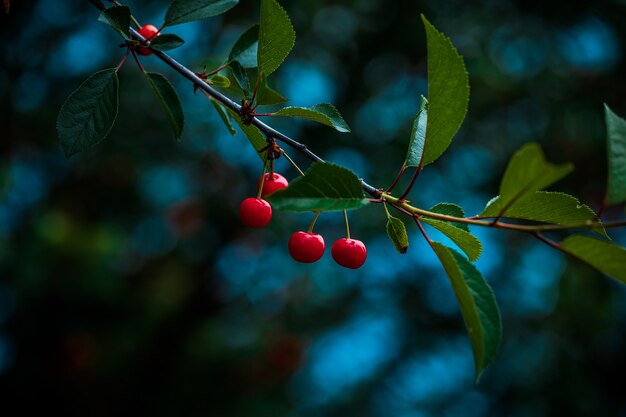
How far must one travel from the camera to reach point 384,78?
4.17 metres

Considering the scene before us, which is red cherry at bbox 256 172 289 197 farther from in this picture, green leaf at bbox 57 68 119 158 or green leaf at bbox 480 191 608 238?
green leaf at bbox 480 191 608 238

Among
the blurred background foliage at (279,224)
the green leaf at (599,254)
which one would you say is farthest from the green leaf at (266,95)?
the blurred background foliage at (279,224)

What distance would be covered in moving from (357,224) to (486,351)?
321 cm

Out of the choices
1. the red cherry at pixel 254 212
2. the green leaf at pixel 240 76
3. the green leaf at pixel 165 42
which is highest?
the green leaf at pixel 165 42

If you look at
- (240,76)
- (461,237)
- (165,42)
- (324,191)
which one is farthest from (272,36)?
(461,237)

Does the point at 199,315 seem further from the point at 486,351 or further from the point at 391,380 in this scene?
the point at 486,351

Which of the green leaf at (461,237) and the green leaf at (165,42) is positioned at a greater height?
the green leaf at (165,42)

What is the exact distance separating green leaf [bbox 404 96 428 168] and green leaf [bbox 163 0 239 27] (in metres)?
0.40

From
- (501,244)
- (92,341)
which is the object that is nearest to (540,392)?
(501,244)

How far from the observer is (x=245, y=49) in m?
1.20

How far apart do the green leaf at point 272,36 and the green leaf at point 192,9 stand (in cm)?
17

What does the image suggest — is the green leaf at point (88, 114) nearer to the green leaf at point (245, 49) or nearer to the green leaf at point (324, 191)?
the green leaf at point (245, 49)

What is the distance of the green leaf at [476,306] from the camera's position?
0.77m

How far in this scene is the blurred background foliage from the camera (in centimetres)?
374
